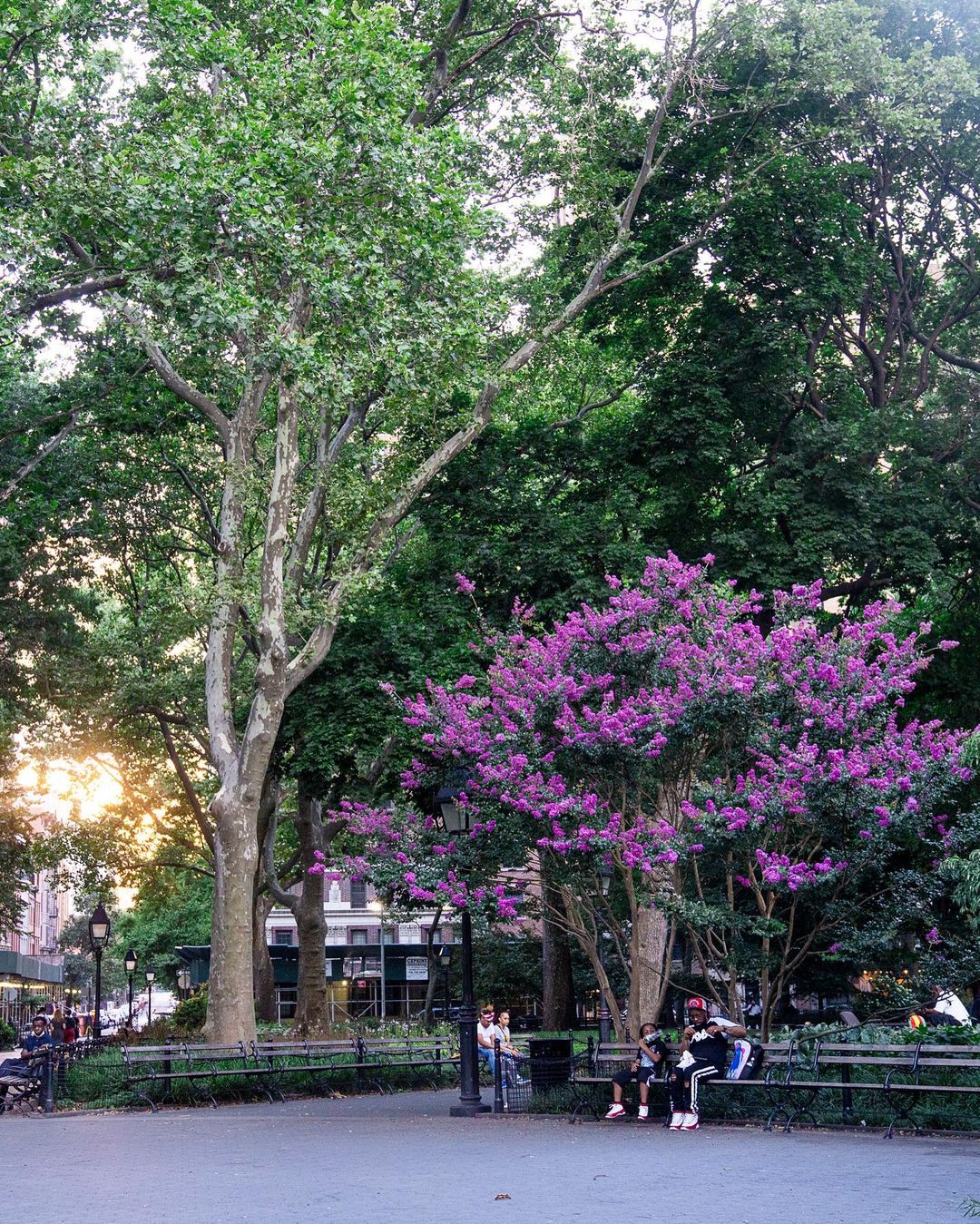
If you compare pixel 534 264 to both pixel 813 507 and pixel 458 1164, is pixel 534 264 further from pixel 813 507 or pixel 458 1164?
pixel 458 1164

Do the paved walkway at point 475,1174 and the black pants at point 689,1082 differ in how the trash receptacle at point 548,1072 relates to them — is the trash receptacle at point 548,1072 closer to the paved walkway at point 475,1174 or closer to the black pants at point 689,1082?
the paved walkway at point 475,1174

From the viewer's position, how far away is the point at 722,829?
14836 mm

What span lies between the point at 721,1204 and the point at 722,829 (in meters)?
6.57

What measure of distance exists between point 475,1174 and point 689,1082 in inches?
167

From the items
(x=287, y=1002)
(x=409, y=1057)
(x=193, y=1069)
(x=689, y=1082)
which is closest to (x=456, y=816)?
(x=689, y=1082)

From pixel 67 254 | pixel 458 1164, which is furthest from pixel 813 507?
pixel 458 1164

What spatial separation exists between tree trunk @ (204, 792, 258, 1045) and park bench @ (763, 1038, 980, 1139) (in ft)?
28.5

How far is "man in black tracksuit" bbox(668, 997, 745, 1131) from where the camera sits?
1410 cm

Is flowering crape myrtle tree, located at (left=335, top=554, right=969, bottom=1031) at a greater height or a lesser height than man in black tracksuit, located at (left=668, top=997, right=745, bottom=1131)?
greater

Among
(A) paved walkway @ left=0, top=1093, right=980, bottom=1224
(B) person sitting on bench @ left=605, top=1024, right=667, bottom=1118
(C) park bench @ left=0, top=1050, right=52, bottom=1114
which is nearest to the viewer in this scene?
(A) paved walkway @ left=0, top=1093, right=980, bottom=1224

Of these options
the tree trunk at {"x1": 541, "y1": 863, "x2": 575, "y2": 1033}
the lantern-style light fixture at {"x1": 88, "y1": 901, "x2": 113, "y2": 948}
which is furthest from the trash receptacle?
the lantern-style light fixture at {"x1": 88, "y1": 901, "x2": 113, "y2": 948}

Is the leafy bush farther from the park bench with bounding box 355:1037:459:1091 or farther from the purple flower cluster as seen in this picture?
the purple flower cluster

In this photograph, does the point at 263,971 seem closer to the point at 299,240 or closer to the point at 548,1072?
the point at 548,1072

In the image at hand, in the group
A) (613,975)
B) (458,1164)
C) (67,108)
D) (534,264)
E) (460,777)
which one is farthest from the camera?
(613,975)
